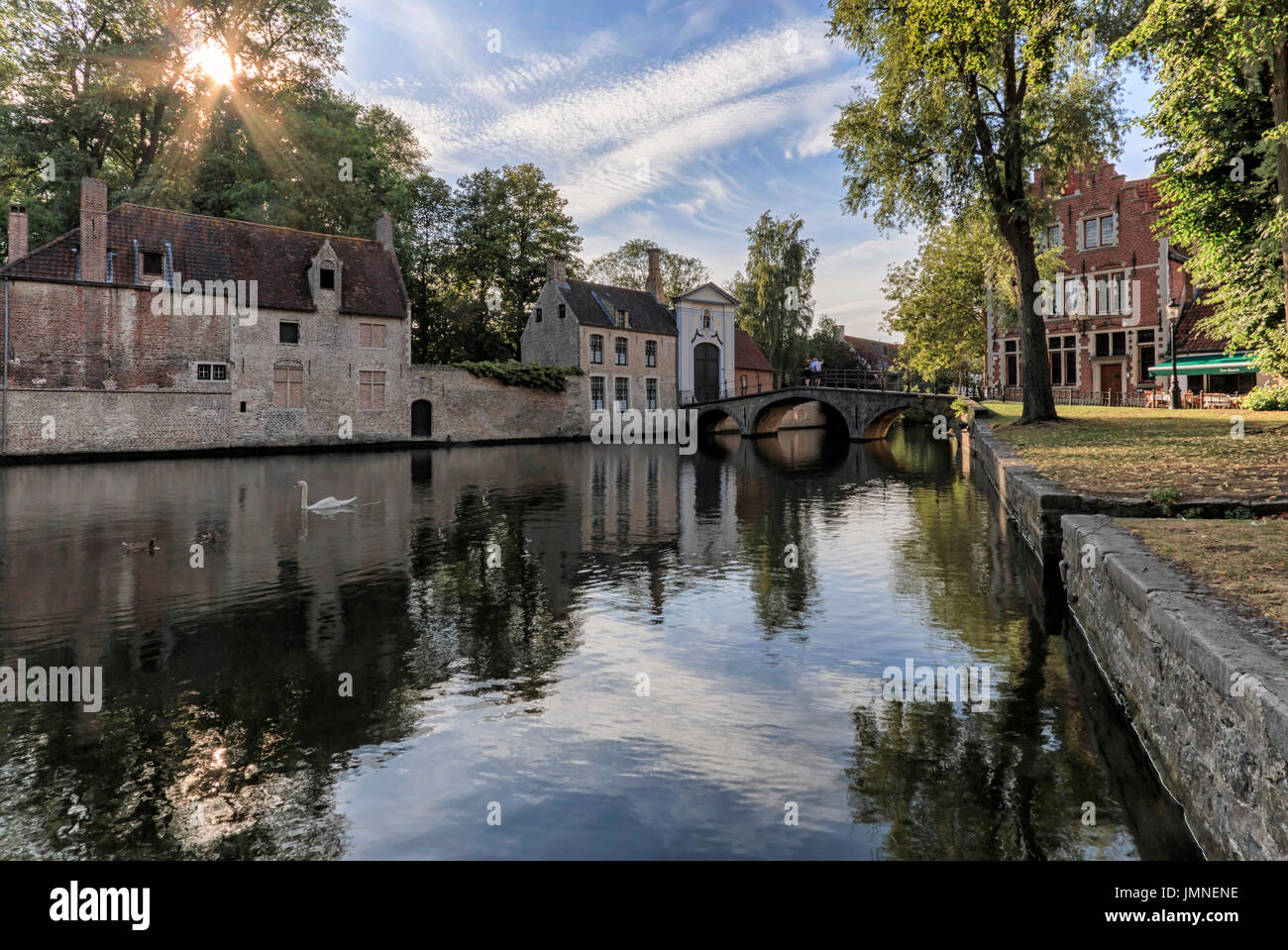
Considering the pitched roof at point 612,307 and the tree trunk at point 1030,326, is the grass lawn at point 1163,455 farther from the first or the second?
the pitched roof at point 612,307

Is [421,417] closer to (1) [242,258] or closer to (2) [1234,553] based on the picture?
(1) [242,258]

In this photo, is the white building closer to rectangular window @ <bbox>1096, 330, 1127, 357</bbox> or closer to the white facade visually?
the white facade

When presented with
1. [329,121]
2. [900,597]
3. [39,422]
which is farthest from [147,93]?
[900,597]

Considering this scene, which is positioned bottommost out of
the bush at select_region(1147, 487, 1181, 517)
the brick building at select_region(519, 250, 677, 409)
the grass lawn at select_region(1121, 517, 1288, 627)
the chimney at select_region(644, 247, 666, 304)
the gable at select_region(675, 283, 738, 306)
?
the grass lawn at select_region(1121, 517, 1288, 627)

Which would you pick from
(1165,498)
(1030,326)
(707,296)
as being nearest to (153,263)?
(1030,326)

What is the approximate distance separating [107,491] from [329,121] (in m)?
25.9

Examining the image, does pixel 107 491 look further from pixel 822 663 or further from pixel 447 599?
pixel 822 663

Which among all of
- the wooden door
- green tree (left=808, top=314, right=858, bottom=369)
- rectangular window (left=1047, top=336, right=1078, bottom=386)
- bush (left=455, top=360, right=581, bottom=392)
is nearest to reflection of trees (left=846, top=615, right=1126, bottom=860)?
bush (left=455, top=360, right=581, bottom=392)

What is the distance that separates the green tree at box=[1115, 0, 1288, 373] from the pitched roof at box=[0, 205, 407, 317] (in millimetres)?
30734

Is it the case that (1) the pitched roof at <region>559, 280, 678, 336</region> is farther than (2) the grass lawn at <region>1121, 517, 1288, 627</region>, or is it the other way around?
(1) the pitched roof at <region>559, 280, 678, 336</region>

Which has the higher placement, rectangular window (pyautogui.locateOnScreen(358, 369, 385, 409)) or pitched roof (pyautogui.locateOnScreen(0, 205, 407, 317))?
pitched roof (pyautogui.locateOnScreen(0, 205, 407, 317))

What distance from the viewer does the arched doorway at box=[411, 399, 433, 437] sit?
37031mm

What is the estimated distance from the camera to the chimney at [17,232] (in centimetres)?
2658
